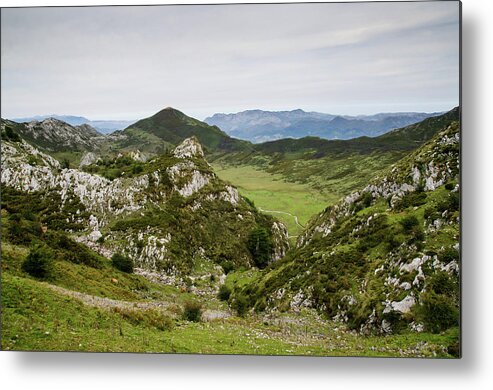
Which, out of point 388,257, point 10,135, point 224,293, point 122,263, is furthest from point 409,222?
point 10,135

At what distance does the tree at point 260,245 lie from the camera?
10.5 meters

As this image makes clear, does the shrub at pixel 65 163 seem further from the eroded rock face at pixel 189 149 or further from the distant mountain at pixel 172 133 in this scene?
the eroded rock face at pixel 189 149

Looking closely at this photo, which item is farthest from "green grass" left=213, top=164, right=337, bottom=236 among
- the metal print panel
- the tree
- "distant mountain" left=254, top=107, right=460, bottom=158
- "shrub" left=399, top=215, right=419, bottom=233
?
"shrub" left=399, top=215, right=419, bottom=233

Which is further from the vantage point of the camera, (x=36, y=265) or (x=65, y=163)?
(x=65, y=163)

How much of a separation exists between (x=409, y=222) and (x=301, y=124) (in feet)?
11.1

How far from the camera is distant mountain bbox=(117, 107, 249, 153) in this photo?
384 inches

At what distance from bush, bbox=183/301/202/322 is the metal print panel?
49 mm

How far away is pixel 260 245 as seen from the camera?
35.2 ft

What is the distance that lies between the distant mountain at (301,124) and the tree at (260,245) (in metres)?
2.49

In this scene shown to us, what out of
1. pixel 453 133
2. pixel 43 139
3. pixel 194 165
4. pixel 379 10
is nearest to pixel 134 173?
pixel 194 165

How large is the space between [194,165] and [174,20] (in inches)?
162

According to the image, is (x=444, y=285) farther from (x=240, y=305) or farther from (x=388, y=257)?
(x=240, y=305)

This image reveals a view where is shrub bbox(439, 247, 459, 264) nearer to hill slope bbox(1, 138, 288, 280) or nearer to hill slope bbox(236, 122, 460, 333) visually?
hill slope bbox(236, 122, 460, 333)

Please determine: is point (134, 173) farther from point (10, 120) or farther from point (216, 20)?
point (216, 20)
